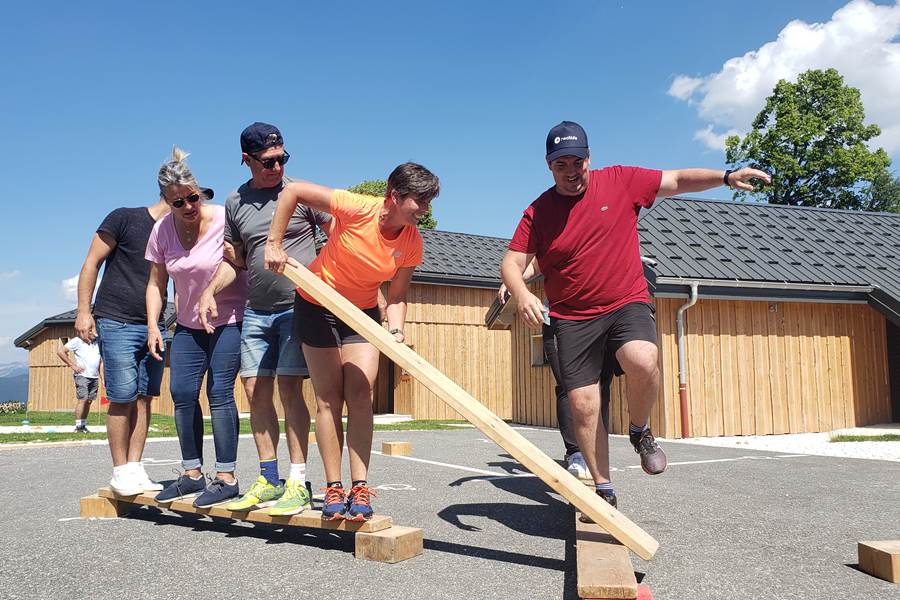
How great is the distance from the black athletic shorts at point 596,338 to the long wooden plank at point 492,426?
65 centimetres

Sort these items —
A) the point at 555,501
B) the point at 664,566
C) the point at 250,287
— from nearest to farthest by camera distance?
the point at 664,566, the point at 250,287, the point at 555,501

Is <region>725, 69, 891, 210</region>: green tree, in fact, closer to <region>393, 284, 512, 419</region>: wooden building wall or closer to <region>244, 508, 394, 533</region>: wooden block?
<region>393, 284, 512, 419</region>: wooden building wall

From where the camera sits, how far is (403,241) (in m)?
3.68

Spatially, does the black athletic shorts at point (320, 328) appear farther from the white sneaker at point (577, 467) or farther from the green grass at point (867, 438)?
the green grass at point (867, 438)

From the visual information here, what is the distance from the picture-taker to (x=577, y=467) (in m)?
5.32

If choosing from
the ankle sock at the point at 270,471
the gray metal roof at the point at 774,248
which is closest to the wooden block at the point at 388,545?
the ankle sock at the point at 270,471

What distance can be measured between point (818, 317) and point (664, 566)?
11256 mm

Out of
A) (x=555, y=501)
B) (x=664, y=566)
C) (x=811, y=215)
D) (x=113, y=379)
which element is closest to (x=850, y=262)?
(x=811, y=215)

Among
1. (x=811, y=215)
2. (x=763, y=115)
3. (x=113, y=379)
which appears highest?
(x=763, y=115)

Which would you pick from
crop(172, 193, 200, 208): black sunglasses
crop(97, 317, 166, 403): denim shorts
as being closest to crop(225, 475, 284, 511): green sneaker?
crop(97, 317, 166, 403): denim shorts

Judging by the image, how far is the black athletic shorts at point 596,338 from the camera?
3.68 meters

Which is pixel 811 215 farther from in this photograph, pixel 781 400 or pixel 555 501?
Answer: pixel 555 501

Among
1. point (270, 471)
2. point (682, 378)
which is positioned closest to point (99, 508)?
point (270, 471)

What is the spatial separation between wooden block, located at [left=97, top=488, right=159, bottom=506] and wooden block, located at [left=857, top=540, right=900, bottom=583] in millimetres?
3729
